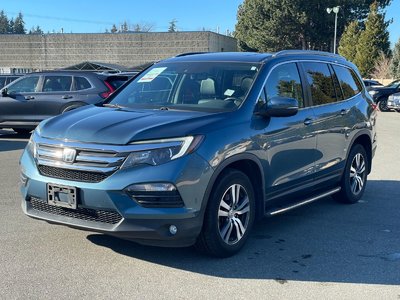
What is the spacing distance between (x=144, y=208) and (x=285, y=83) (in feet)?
7.83

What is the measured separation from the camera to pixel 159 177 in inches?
161

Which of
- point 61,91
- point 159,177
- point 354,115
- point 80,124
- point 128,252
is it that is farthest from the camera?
point 61,91

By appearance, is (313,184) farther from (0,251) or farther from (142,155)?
(0,251)

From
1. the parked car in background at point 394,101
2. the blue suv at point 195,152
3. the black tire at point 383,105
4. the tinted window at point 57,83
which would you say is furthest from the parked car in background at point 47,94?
the black tire at point 383,105

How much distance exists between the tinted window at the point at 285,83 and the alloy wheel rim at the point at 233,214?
1.12 m

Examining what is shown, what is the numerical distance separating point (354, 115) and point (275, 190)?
7.07 feet

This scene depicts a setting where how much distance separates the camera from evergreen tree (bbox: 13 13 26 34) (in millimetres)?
156750

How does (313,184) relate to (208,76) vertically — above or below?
below

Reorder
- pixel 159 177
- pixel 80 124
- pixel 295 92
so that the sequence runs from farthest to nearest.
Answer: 1. pixel 295 92
2. pixel 80 124
3. pixel 159 177

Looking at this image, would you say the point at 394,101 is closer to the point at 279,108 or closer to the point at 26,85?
the point at 26,85

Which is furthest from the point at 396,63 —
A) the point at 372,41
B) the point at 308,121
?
the point at 308,121

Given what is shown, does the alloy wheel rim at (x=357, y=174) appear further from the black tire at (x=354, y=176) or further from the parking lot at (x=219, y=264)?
the parking lot at (x=219, y=264)

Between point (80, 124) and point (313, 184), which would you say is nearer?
point (80, 124)

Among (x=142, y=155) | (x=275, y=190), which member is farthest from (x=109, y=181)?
(x=275, y=190)
